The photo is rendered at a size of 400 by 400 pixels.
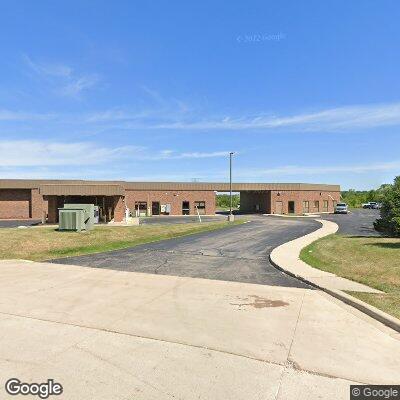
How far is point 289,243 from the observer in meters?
20.4

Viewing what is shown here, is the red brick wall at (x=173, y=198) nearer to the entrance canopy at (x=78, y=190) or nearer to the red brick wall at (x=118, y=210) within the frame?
the red brick wall at (x=118, y=210)

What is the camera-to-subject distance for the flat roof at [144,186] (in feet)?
114

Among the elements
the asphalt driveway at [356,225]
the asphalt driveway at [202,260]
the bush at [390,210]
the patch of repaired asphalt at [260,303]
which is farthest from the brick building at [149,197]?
the patch of repaired asphalt at [260,303]

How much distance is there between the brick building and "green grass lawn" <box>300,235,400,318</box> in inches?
868

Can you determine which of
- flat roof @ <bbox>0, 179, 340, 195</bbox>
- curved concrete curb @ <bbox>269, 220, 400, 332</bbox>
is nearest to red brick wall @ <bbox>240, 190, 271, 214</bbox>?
flat roof @ <bbox>0, 179, 340, 195</bbox>

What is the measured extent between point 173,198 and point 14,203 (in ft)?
68.7

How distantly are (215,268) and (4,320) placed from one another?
299 inches

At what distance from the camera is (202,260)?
15.4m

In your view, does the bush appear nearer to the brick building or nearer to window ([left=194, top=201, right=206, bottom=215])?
the brick building

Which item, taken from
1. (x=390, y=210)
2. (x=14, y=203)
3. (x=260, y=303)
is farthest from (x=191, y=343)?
(x=14, y=203)

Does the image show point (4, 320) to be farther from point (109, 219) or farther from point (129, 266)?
point (109, 219)

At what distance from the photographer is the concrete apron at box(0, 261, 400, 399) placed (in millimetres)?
5105

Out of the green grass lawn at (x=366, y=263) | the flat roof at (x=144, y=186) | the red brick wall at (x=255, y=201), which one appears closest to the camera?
the green grass lawn at (x=366, y=263)

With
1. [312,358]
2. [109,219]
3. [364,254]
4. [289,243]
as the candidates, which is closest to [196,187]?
[109,219]
